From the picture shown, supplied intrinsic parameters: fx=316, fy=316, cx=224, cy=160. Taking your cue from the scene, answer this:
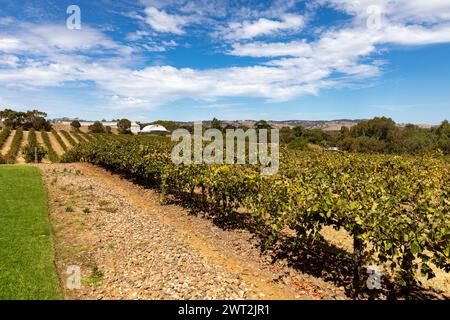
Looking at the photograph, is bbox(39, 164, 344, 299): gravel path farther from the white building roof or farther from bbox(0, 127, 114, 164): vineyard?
the white building roof

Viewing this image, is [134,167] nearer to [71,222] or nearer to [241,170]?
[71,222]

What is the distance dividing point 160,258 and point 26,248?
13.3ft

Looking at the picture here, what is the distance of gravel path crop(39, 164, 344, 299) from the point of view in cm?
777

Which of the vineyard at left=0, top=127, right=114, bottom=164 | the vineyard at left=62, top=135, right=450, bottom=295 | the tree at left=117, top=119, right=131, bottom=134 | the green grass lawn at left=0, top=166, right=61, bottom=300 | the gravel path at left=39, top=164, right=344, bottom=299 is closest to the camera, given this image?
the vineyard at left=62, top=135, right=450, bottom=295

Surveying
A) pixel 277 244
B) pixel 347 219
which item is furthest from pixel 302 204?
pixel 277 244

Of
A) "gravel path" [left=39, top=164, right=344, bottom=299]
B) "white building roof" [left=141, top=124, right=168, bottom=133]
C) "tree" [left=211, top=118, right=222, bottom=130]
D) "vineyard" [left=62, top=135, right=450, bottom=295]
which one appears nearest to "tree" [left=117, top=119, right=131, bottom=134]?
"white building roof" [left=141, top=124, right=168, bottom=133]

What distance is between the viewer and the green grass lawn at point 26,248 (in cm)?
723

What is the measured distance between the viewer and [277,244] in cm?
1120

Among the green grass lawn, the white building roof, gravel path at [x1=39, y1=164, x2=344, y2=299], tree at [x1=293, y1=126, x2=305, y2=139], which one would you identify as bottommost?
gravel path at [x1=39, y1=164, x2=344, y2=299]

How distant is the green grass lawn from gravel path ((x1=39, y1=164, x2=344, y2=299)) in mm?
366

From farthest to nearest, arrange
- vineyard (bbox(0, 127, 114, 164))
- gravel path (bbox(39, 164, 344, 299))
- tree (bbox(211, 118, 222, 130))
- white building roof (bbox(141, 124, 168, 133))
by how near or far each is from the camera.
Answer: white building roof (bbox(141, 124, 168, 133)), tree (bbox(211, 118, 222, 130)), vineyard (bbox(0, 127, 114, 164)), gravel path (bbox(39, 164, 344, 299))

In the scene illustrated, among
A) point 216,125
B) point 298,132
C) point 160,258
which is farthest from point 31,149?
point 298,132
